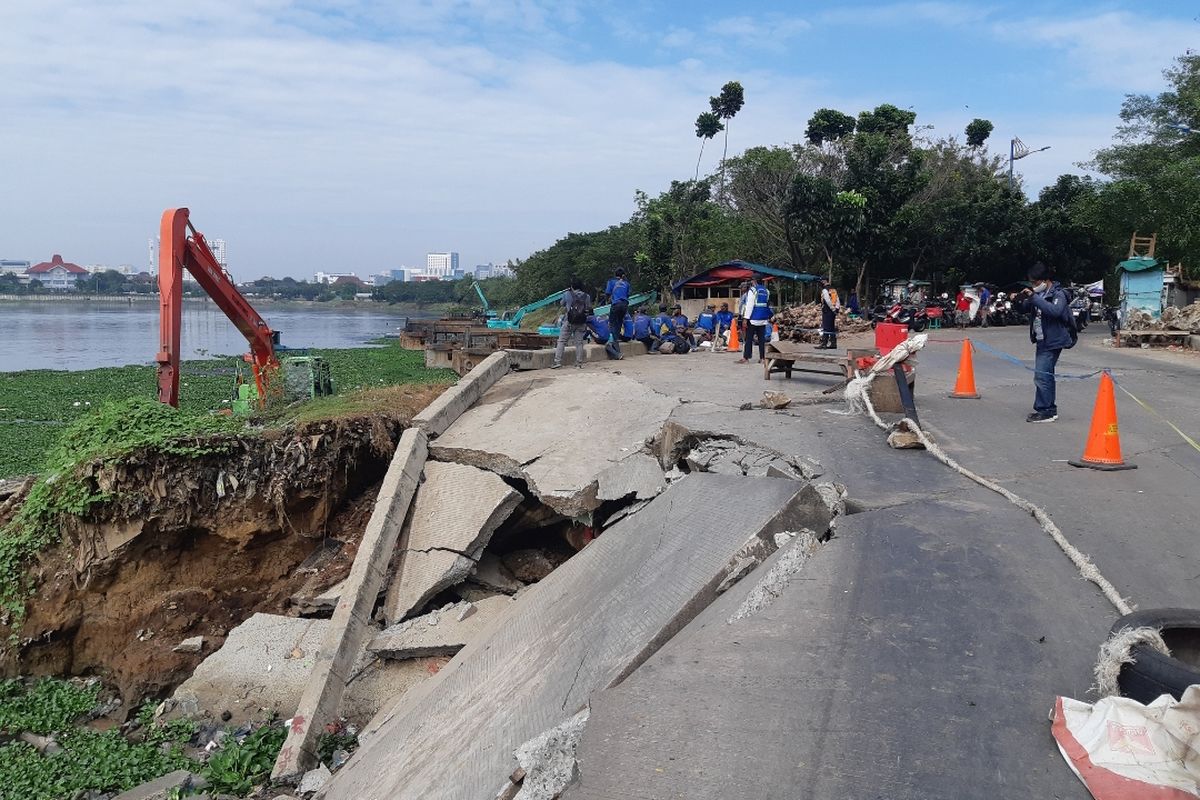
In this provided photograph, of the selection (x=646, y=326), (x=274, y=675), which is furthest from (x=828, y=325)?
(x=274, y=675)

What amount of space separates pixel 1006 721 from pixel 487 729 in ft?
7.68

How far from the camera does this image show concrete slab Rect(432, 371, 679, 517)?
24.0ft

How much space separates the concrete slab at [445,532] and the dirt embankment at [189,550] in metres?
1.27

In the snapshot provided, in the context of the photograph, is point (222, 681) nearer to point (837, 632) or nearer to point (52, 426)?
point (837, 632)

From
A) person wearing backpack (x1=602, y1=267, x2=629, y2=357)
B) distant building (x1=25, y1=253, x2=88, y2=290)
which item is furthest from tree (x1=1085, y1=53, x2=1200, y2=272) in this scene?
distant building (x1=25, y1=253, x2=88, y2=290)

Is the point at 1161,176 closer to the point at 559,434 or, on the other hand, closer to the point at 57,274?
the point at 559,434

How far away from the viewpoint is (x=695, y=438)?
7.57 metres

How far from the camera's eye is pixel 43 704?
6.77 meters

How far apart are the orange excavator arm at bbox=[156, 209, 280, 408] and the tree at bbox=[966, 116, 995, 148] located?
125 ft

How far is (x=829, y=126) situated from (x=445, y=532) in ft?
110

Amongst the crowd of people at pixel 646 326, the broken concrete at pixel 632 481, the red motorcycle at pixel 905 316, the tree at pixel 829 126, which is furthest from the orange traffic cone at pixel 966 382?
the tree at pixel 829 126

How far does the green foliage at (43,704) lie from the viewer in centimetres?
646

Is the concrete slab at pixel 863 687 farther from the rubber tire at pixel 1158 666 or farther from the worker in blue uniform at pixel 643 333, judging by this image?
the worker in blue uniform at pixel 643 333

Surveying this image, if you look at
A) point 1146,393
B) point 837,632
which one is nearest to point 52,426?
point 837,632
